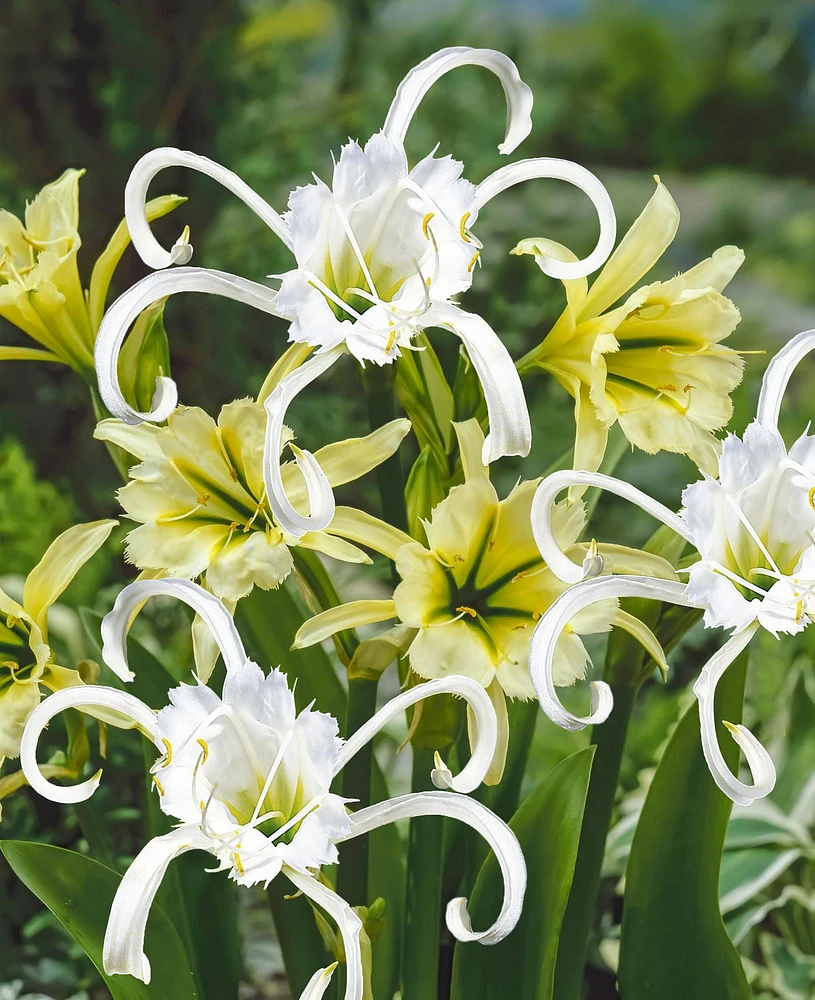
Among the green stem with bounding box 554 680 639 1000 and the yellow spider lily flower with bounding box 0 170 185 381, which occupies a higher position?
the yellow spider lily flower with bounding box 0 170 185 381

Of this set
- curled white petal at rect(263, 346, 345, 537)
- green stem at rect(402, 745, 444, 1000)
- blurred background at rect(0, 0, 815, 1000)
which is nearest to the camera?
curled white petal at rect(263, 346, 345, 537)

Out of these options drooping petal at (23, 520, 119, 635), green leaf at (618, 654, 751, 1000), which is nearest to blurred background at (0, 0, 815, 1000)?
green leaf at (618, 654, 751, 1000)

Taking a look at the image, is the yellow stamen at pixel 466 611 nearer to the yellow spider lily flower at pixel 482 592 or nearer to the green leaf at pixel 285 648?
the yellow spider lily flower at pixel 482 592

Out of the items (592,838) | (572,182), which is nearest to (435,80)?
(572,182)

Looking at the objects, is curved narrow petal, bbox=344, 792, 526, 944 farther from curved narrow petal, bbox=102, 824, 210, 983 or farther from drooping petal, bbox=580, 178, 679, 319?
drooping petal, bbox=580, 178, 679, 319

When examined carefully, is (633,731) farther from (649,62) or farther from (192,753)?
(649,62)

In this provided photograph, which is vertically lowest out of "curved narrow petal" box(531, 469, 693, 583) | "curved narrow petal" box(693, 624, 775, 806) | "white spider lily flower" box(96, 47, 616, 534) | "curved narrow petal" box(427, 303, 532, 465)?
"curved narrow petal" box(693, 624, 775, 806)

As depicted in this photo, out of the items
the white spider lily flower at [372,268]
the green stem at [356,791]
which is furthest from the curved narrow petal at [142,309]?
the green stem at [356,791]
